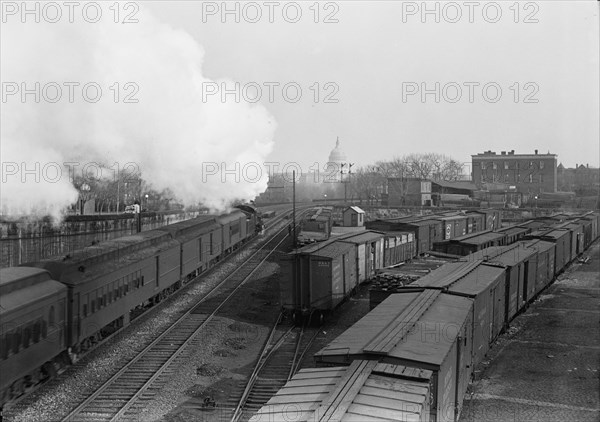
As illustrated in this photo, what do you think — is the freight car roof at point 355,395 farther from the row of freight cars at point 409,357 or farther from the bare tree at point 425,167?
the bare tree at point 425,167

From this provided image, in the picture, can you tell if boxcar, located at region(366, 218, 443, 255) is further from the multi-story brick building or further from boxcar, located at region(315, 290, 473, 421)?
the multi-story brick building

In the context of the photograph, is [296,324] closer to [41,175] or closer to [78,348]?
[78,348]

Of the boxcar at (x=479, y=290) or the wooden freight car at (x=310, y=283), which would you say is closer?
the boxcar at (x=479, y=290)

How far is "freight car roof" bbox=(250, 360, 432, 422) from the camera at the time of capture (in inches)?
276

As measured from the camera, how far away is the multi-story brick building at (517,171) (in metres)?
102

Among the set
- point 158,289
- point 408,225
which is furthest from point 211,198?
point 158,289

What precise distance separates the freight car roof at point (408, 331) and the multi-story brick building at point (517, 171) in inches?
3591

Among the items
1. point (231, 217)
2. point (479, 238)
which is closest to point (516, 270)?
point (479, 238)

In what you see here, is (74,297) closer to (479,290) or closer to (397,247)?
(479,290)

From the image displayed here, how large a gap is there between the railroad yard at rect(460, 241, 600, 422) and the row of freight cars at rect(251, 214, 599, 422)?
73 cm

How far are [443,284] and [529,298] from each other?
915 cm

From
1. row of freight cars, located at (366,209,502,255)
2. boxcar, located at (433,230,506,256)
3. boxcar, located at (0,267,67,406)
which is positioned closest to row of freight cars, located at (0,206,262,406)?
boxcar, located at (0,267,67,406)

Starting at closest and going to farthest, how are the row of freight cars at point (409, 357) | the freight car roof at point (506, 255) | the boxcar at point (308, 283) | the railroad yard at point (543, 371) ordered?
the row of freight cars at point (409, 357)
the railroad yard at point (543, 371)
the boxcar at point (308, 283)
the freight car roof at point (506, 255)

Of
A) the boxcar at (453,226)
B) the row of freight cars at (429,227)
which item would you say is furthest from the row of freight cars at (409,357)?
the boxcar at (453,226)
